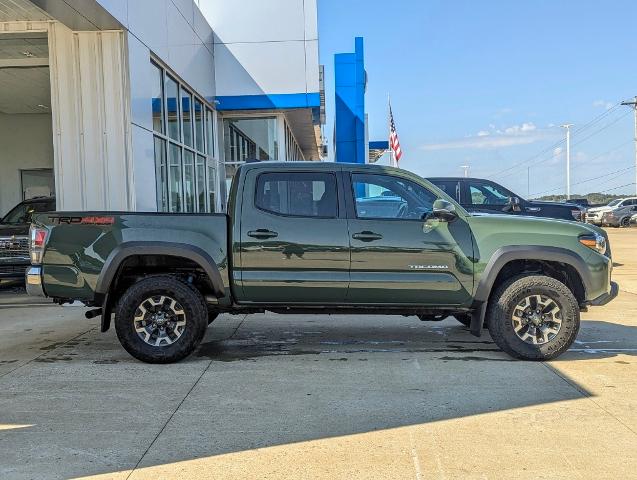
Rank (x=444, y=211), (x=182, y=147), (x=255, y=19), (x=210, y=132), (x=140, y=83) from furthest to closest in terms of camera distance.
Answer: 1. (x=210, y=132)
2. (x=255, y=19)
3. (x=182, y=147)
4. (x=140, y=83)
5. (x=444, y=211)

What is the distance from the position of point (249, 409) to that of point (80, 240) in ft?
8.56

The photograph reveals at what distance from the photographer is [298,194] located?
6297 millimetres

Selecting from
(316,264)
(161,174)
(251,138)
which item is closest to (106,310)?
(316,264)

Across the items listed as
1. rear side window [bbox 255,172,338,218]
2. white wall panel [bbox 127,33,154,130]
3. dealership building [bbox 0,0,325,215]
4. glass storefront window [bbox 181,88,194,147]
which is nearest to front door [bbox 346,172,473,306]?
rear side window [bbox 255,172,338,218]

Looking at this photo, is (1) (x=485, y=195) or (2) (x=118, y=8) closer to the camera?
(2) (x=118, y=8)

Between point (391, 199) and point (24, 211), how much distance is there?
9.75 meters

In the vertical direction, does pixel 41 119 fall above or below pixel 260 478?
above

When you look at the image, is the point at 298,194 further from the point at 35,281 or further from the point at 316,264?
the point at 35,281

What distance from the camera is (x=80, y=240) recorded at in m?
6.05

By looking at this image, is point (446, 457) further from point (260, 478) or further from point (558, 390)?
point (558, 390)

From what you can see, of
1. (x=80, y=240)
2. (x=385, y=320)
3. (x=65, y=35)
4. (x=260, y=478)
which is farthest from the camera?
(x=65, y=35)

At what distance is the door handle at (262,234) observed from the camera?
609cm

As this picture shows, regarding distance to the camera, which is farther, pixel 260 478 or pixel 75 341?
pixel 75 341

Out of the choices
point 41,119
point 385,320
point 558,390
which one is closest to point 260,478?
point 558,390
